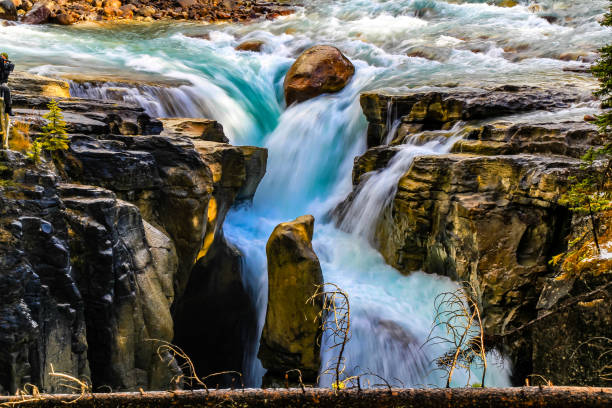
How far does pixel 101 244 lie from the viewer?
4754 mm

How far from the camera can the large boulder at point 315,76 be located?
15.8m

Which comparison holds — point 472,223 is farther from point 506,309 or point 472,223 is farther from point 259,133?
point 259,133

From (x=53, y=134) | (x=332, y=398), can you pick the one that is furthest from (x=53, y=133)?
(x=332, y=398)

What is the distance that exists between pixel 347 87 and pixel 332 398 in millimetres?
14424

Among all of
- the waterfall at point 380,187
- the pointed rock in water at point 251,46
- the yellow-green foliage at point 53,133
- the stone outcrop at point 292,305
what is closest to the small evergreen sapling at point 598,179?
the stone outcrop at point 292,305

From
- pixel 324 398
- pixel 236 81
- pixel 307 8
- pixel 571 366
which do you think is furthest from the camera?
pixel 307 8

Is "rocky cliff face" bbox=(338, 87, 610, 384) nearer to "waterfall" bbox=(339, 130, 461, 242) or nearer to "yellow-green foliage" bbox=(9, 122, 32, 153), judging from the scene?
"waterfall" bbox=(339, 130, 461, 242)

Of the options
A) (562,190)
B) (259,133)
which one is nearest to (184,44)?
(259,133)

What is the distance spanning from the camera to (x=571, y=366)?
5188mm

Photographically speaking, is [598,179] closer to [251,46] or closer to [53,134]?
[53,134]

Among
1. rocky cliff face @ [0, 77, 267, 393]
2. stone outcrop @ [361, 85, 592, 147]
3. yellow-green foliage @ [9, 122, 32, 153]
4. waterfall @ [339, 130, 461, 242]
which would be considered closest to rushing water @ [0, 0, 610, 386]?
waterfall @ [339, 130, 461, 242]

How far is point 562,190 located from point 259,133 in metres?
9.07

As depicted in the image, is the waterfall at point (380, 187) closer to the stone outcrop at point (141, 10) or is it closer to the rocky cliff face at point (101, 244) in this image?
the rocky cliff face at point (101, 244)

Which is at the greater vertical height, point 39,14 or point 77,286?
point 39,14
